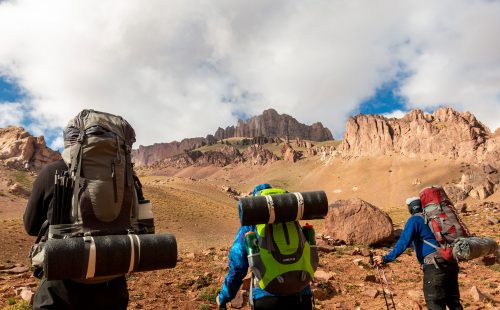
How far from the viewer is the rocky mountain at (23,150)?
222ft

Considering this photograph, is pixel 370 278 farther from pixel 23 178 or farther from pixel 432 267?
pixel 23 178

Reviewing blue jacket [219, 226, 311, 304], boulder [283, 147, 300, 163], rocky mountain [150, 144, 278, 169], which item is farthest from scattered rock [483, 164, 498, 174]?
rocky mountain [150, 144, 278, 169]

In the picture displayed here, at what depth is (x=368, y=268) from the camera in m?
13.0

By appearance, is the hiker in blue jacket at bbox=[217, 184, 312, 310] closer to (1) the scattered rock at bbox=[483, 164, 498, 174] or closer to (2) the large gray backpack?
(2) the large gray backpack

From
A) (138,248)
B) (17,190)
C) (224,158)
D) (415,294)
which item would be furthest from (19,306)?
(224,158)

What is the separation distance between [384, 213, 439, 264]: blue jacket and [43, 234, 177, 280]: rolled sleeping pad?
434 cm

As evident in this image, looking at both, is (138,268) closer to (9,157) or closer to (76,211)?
(76,211)

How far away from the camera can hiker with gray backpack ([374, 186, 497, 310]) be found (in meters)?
5.89

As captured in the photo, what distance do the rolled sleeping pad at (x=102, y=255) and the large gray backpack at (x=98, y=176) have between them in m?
0.23

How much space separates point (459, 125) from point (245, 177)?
8240 cm

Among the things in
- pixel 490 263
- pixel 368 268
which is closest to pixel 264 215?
pixel 368 268

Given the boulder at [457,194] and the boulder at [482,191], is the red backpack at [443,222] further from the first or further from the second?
the boulder at [482,191]

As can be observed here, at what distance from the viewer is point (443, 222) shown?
6.12m

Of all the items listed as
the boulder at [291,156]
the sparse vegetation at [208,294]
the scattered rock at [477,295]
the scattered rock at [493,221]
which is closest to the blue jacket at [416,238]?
the scattered rock at [477,295]
